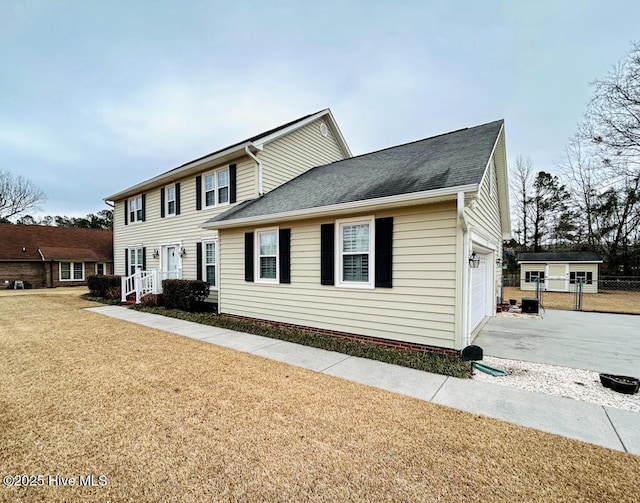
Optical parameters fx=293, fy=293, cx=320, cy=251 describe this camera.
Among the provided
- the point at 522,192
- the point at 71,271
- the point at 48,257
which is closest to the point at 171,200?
the point at 48,257

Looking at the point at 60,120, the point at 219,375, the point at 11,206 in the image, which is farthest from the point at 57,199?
the point at 219,375

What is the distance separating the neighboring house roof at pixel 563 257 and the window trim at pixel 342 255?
66.0ft

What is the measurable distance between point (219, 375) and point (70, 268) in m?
23.9

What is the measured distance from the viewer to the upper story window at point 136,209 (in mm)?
14359

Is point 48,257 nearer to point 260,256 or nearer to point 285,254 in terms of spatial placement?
point 260,256

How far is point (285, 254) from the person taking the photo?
7371 millimetres

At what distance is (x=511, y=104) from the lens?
46.8 ft

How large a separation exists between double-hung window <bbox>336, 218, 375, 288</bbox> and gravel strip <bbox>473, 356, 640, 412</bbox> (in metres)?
2.59

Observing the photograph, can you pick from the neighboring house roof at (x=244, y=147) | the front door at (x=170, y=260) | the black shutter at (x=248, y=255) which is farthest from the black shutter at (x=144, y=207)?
the black shutter at (x=248, y=255)

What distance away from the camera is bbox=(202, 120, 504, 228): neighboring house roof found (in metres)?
5.32

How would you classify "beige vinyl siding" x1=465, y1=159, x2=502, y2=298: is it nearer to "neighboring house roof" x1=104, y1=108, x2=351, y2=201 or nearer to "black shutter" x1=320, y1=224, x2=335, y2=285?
"black shutter" x1=320, y1=224, x2=335, y2=285

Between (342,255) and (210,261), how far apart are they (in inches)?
247

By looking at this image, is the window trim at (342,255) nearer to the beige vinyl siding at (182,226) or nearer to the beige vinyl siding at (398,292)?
the beige vinyl siding at (398,292)

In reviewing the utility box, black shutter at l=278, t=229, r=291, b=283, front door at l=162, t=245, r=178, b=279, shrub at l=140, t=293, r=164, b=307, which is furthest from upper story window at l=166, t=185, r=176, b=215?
the utility box
